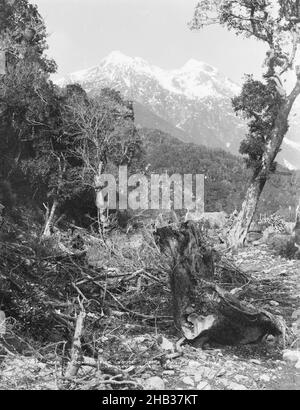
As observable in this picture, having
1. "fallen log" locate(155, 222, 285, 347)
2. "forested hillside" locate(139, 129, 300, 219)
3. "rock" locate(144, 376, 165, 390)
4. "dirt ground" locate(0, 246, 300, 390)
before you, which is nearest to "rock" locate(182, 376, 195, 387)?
"dirt ground" locate(0, 246, 300, 390)

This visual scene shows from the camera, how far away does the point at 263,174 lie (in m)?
14.6

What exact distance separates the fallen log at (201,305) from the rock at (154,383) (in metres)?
1.07

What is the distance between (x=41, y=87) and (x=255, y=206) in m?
9.36

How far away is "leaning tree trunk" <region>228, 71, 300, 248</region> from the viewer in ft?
47.6

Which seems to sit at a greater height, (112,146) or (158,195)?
(112,146)

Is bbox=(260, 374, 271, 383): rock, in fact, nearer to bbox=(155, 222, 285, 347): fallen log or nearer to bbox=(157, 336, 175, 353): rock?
bbox=(155, 222, 285, 347): fallen log

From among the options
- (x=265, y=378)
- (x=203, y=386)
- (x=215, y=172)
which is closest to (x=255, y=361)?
(x=265, y=378)

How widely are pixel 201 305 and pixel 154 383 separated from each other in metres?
1.33

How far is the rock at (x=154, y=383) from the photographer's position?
4.64 metres

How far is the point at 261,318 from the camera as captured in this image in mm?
5898

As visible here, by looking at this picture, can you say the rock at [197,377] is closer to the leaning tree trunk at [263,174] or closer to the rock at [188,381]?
the rock at [188,381]

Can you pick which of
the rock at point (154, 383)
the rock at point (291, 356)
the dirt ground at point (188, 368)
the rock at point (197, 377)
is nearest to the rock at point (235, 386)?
the dirt ground at point (188, 368)

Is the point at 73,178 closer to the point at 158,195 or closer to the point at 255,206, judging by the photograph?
the point at 158,195
